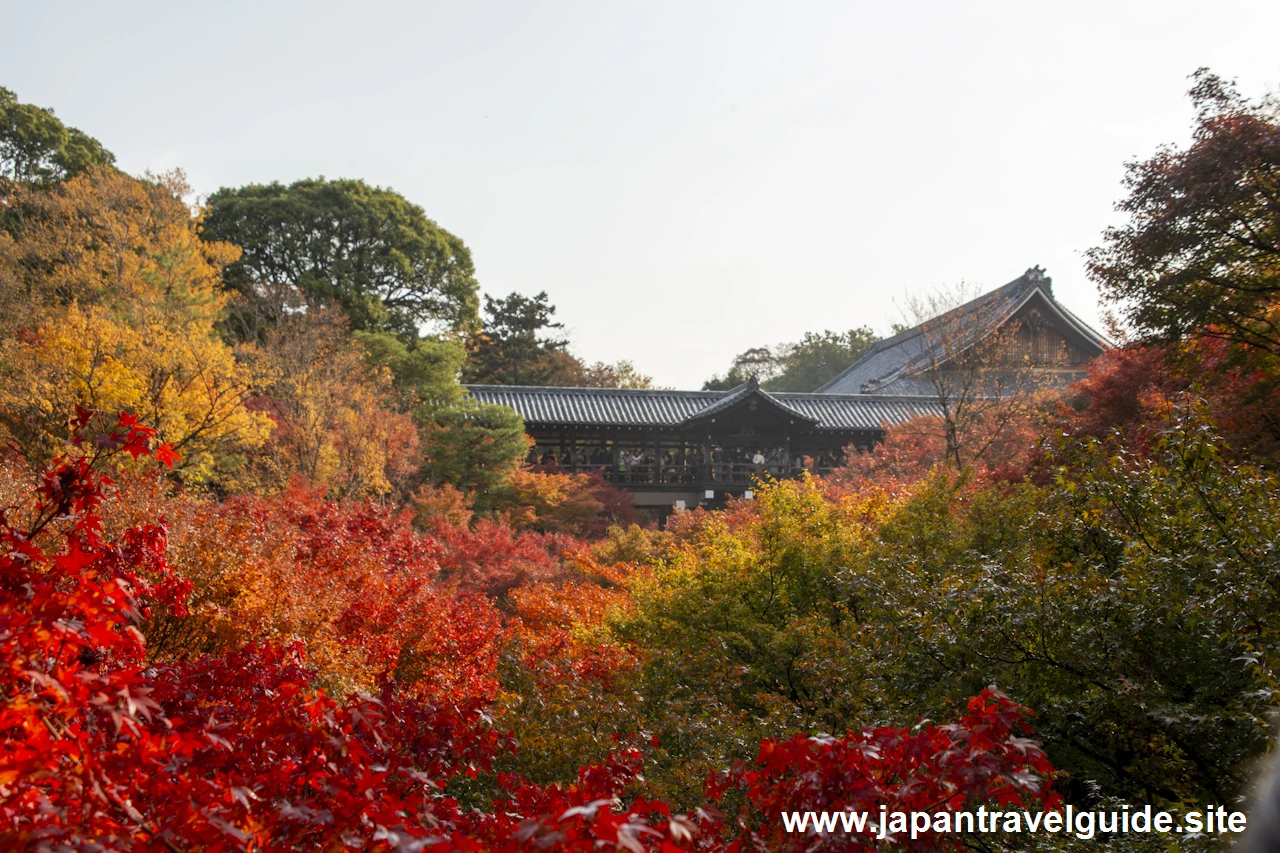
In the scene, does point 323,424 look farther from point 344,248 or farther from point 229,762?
point 229,762

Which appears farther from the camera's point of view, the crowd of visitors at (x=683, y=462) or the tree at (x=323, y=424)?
the crowd of visitors at (x=683, y=462)

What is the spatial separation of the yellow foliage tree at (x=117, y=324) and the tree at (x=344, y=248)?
7128 mm

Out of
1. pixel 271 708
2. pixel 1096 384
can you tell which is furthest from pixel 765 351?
pixel 271 708

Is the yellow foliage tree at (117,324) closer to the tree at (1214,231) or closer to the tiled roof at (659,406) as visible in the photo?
the tiled roof at (659,406)

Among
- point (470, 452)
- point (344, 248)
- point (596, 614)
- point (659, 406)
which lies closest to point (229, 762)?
point (596, 614)

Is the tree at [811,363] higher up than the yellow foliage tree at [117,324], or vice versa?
the tree at [811,363]

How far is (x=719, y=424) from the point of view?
2878 centimetres

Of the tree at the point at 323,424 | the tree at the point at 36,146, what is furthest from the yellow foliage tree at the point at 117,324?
the tree at the point at 36,146

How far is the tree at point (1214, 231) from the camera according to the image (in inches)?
310

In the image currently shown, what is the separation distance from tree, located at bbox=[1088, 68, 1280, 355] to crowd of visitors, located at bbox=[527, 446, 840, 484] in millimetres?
19192

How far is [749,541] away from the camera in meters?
9.52

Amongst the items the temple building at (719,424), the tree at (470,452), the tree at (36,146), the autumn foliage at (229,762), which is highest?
the tree at (36,146)

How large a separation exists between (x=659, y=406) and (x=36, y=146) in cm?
2038

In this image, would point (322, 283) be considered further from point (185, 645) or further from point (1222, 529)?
point (1222, 529)
